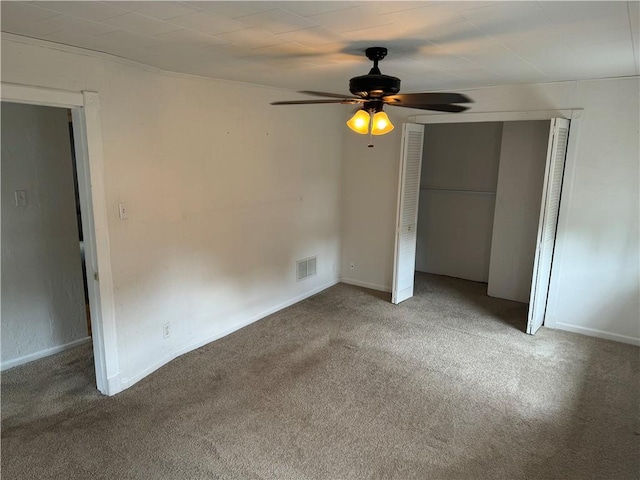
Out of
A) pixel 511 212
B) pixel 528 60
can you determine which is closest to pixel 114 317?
pixel 528 60

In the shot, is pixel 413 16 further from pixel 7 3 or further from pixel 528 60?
pixel 7 3

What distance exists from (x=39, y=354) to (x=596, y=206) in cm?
511

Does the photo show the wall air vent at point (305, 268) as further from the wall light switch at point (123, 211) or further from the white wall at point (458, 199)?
the wall light switch at point (123, 211)

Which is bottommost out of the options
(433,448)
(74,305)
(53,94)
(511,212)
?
(433,448)

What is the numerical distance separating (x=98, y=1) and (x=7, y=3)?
0.41 m

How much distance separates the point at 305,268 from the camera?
16.7 feet

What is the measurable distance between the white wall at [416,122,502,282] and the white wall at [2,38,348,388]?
1.87m

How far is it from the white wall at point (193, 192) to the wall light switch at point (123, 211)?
0.04 m

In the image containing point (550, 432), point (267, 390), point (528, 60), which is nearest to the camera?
point (550, 432)

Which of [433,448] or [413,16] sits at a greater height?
[413,16]

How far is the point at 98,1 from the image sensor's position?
1769 millimetres

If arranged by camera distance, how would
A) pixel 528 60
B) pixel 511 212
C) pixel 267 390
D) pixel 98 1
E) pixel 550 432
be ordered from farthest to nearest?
pixel 511 212 < pixel 267 390 < pixel 528 60 < pixel 550 432 < pixel 98 1

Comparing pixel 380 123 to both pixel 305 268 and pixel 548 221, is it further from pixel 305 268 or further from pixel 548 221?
pixel 305 268

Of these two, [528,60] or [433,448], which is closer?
[433,448]
